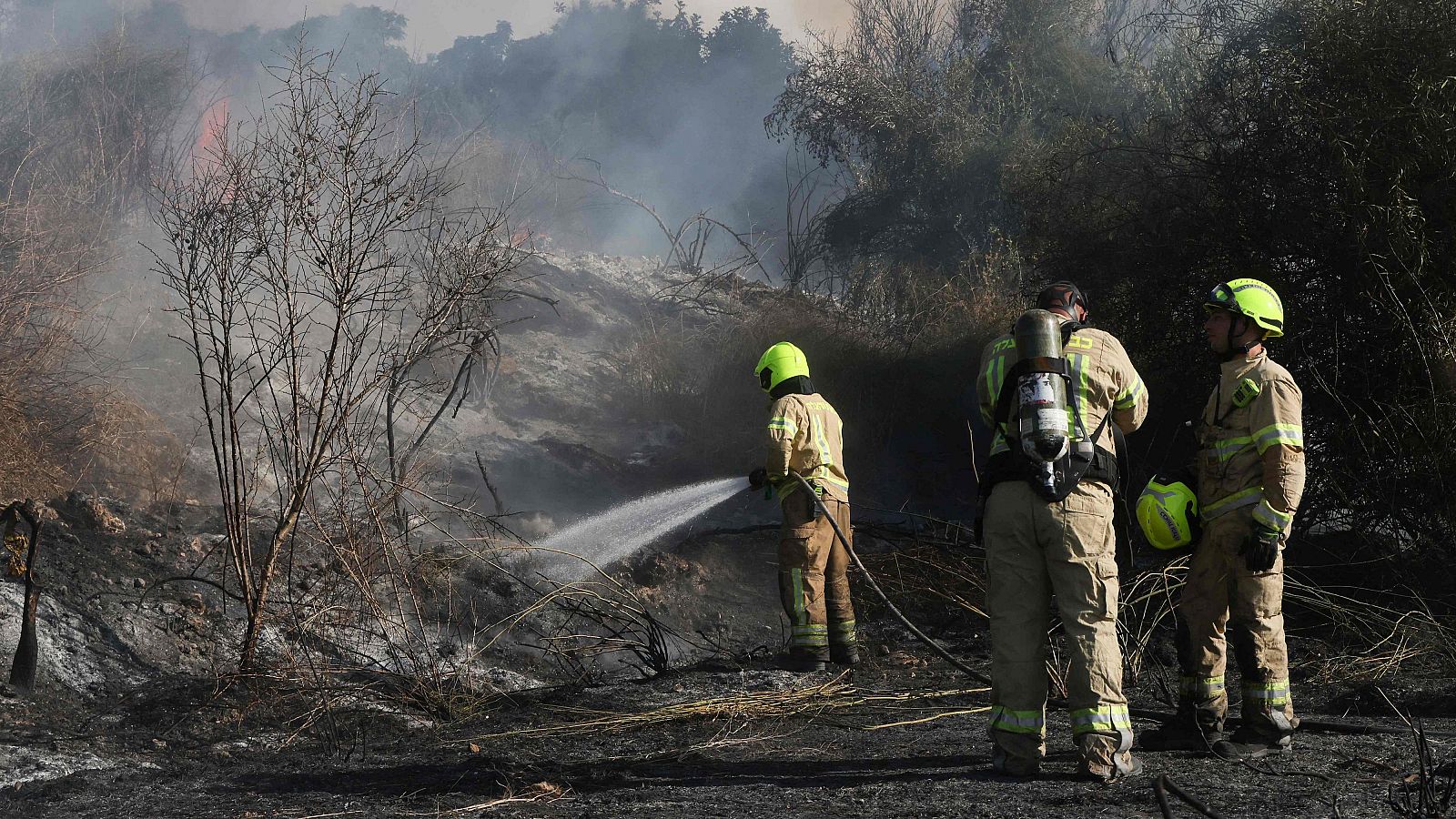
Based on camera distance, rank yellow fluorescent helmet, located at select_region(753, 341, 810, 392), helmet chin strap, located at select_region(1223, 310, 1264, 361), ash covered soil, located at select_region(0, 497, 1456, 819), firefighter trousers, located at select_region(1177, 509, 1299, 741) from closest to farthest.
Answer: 1. ash covered soil, located at select_region(0, 497, 1456, 819)
2. firefighter trousers, located at select_region(1177, 509, 1299, 741)
3. helmet chin strap, located at select_region(1223, 310, 1264, 361)
4. yellow fluorescent helmet, located at select_region(753, 341, 810, 392)

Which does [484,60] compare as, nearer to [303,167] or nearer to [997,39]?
[997,39]

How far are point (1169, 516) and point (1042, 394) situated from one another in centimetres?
92

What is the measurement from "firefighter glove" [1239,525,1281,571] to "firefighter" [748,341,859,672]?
2.40 m

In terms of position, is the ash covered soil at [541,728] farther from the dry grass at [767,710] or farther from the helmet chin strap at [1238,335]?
the helmet chin strap at [1238,335]

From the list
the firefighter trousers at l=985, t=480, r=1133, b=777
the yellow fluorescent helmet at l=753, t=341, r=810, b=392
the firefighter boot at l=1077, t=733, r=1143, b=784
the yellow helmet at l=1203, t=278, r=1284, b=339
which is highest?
the yellow fluorescent helmet at l=753, t=341, r=810, b=392

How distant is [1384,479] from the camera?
7238 mm

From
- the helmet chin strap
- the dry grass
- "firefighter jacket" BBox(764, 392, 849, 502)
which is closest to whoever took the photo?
the helmet chin strap

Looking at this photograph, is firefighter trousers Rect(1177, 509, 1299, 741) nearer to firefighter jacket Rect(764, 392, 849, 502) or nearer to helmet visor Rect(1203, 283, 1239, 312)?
helmet visor Rect(1203, 283, 1239, 312)

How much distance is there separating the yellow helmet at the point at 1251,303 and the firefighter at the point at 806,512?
238 centimetres

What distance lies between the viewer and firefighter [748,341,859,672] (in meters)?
6.00

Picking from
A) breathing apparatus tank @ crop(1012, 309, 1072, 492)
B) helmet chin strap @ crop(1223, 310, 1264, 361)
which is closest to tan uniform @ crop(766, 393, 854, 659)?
helmet chin strap @ crop(1223, 310, 1264, 361)

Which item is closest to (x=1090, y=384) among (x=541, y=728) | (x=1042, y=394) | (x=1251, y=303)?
(x=1042, y=394)

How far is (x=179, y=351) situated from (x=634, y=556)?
6528 millimetres

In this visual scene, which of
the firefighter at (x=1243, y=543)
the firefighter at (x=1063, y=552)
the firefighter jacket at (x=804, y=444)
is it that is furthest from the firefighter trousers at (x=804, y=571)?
the firefighter at (x=1063, y=552)
